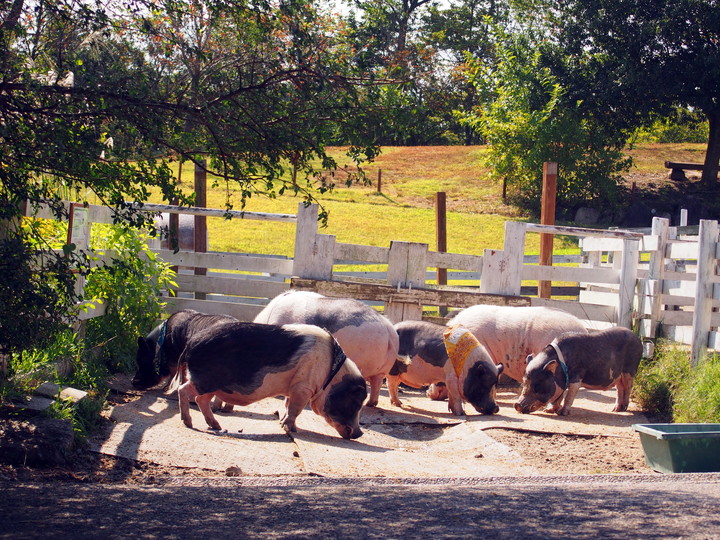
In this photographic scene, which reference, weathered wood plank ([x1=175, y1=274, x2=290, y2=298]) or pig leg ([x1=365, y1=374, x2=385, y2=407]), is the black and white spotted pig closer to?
pig leg ([x1=365, y1=374, x2=385, y2=407])

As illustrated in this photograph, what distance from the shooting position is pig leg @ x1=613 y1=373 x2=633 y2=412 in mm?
9203

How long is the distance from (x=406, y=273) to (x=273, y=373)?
360 cm

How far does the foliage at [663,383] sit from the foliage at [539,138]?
19.6 m

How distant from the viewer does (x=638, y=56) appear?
28.9 metres

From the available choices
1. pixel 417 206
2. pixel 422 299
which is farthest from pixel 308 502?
pixel 417 206

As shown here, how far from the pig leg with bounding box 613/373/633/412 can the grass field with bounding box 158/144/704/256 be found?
30.5ft

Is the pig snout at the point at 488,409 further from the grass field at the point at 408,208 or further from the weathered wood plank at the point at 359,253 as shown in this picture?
the grass field at the point at 408,208

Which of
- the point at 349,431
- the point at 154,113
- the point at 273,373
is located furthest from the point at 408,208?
the point at 154,113

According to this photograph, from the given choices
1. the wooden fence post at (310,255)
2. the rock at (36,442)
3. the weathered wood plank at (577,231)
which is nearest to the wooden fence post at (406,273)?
the wooden fence post at (310,255)

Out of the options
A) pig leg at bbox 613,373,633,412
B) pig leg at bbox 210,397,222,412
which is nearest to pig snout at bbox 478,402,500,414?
pig leg at bbox 613,373,633,412

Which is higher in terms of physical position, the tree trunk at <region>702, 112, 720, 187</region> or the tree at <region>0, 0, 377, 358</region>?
the tree trunk at <region>702, 112, 720, 187</region>

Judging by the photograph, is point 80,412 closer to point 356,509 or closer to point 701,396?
point 356,509

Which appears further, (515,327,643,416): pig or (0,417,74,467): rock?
(515,327,643,416): pig

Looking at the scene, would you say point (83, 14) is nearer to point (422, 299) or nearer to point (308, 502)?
point (308, 502)
